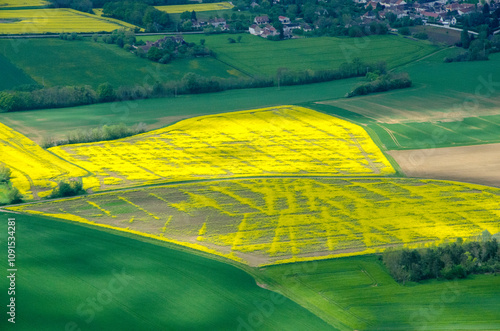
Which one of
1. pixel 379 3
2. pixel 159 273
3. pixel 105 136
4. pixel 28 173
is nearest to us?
pixel 159 273

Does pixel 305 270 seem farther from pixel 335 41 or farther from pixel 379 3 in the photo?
pixel 379 3

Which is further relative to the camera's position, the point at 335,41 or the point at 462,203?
the point at 335,41

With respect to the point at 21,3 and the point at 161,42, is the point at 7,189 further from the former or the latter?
the point at 21,3

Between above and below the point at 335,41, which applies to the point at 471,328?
below

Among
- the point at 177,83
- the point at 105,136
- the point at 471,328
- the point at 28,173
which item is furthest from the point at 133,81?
the point at 471,328

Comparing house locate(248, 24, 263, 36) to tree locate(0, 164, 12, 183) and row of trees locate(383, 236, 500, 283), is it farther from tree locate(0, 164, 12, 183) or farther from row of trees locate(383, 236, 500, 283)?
row of trees locate(383, 236, 500, 283)

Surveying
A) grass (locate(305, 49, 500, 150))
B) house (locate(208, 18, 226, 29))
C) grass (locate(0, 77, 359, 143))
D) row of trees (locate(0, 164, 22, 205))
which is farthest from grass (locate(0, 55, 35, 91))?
house (locate(208, 18, 226, 29))

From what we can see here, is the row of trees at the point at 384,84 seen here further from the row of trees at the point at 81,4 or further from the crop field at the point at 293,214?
the row of trees at the point at 81,4
